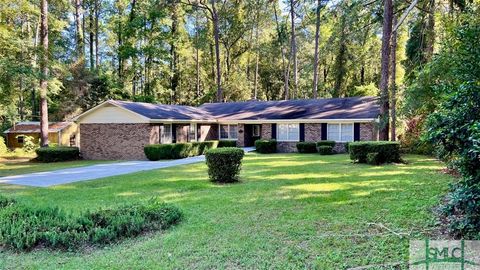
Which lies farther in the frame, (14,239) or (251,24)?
(251,24)

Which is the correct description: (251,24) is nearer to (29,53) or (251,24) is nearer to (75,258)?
(29,53)

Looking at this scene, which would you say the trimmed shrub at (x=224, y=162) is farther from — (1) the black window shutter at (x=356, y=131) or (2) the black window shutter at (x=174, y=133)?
(1) the black window shutter at (x=356, y=131)

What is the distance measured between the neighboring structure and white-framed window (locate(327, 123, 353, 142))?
21.3 metres

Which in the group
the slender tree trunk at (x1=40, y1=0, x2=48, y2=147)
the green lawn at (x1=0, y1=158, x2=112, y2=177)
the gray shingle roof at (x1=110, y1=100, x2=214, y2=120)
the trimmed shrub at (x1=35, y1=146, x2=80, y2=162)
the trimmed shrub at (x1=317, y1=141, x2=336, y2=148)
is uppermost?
the slender tree trunk at (x1=40, y1=0, x2=48, y2=147)

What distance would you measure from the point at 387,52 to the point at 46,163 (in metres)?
18.6

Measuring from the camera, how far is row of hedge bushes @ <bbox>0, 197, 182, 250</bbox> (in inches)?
203

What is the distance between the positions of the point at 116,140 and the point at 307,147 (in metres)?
11.7

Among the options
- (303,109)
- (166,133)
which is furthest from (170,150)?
(303,109)

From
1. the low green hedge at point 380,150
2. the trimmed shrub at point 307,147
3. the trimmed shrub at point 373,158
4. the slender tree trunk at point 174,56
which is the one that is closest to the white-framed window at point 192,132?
the trimmed shrub at point 307,147

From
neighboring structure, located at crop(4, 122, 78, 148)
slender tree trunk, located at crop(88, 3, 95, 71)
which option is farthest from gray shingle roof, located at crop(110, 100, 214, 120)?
slender tree trunk, located at crop(88, 3, 95, 71)

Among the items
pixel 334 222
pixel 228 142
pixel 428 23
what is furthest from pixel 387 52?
pixel 228 142

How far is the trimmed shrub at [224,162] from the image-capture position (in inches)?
405

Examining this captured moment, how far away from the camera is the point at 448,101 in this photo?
4.82 metres

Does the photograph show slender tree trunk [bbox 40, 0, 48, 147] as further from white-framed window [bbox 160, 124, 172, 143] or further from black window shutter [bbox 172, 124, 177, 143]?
black window shutter [bbox 172, 124, 177, 143]
